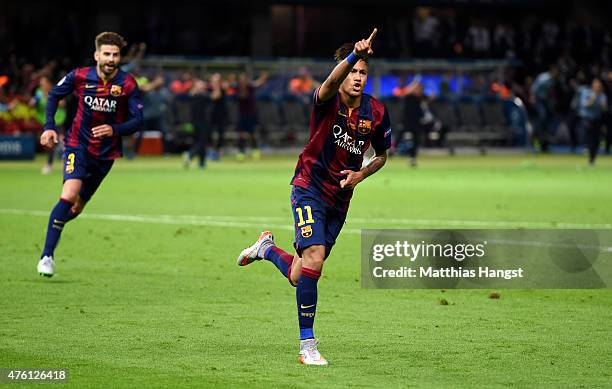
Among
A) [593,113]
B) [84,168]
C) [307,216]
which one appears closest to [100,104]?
[84,168]

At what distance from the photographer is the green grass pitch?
8.77 m

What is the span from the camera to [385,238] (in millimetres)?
11781

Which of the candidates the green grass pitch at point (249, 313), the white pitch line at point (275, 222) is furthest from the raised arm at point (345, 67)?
the white pitch line at point (275, 222)

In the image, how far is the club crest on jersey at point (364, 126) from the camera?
9531 millimetres

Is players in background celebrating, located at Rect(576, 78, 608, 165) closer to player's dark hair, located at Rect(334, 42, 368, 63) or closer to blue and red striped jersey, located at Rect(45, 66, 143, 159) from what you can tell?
blue and red striped jersey, located at Rect(45, 66, 143, 159)

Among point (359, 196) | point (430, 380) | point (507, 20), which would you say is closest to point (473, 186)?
point (359, 196)

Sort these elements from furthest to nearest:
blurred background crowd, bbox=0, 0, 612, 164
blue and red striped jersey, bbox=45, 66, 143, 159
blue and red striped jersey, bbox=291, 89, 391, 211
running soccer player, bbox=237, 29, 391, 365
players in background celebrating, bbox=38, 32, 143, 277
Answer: blurred background crowd, bbox=0, 0, 612, 164 < blue and red striped jersey, bbox=45, 66, 143, 159 < players in background celebrating, bbox=38, 32, 143, 277 < blue and red striped jersey, bbox=291, 89, 391, 211 < running soccer player, bbox=237, 29, 391, 365

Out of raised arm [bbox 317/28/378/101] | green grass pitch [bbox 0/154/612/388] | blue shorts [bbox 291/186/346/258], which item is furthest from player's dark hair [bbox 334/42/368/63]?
green grass pitch [bbox 0/154/612/388]

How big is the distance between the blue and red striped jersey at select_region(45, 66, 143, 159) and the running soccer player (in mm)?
4833

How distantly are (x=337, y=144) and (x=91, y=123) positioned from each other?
5.30 m

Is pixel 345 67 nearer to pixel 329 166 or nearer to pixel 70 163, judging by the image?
pixel 329 166

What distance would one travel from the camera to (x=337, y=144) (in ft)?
31.4

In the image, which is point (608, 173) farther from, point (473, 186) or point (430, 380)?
point (430, 380)

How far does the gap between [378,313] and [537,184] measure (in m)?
18.2
